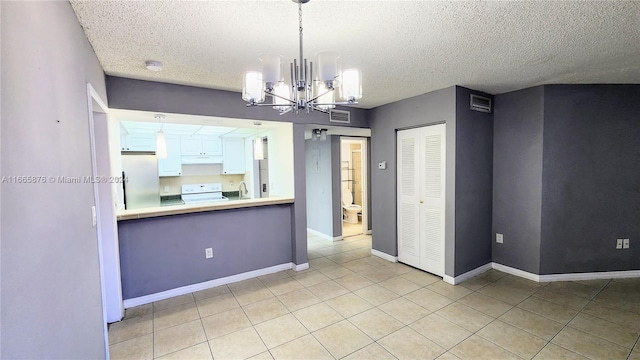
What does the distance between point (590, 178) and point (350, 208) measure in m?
4.38

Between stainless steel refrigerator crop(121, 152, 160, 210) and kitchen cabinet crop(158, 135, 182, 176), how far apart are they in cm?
58

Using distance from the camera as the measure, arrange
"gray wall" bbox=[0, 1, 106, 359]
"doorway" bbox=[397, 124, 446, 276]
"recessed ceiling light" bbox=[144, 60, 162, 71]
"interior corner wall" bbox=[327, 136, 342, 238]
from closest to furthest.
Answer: "gray wall" bbox=[0, 1, 106, 359]
"recessed ceiling light" bbox=[144, 60, 162, 71]
"doorway" bbox=[397, 124, 446, 276]
"interior corner wall" bbox=[327, 136, 342, 238]

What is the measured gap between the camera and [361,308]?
2.82m

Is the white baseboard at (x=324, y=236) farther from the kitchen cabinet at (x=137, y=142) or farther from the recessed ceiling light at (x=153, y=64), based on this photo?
the recessed ceiling light at (x=153, y=64)

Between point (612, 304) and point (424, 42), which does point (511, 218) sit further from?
point (424, 42)

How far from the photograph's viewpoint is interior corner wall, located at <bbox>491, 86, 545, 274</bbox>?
3.37 metres

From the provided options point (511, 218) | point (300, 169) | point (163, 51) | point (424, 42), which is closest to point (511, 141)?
point (511, 218)

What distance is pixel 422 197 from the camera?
3762mm

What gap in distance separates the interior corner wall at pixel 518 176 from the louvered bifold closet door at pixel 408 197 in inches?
41.6

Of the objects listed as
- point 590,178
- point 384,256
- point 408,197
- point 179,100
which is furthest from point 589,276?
point 179,100

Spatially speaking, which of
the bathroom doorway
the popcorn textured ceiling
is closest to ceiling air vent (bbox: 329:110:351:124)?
the popcorn textured ceiling

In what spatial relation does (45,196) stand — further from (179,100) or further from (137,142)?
(137,142)

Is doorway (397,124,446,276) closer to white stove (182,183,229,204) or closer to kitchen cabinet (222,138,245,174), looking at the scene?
kitchen cabinet (222,138,245,174)

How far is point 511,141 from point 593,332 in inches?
86.4
